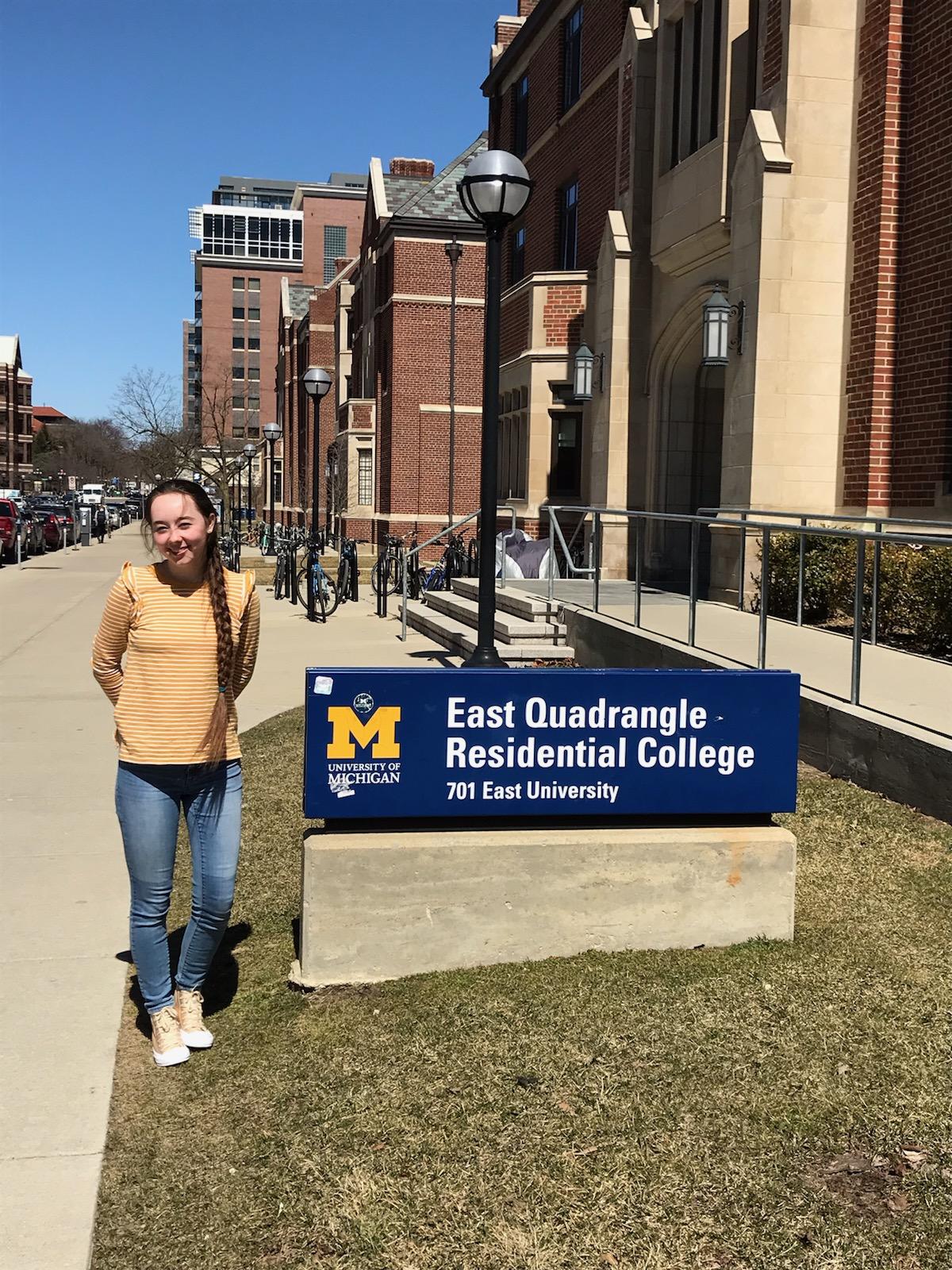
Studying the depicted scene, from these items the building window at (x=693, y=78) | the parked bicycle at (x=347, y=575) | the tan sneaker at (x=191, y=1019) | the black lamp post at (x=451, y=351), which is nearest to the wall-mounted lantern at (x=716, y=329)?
the building window at (x=693, y=78)

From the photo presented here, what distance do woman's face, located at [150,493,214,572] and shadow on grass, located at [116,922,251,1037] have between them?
169 cm

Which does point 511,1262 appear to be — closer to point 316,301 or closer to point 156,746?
point 156,746

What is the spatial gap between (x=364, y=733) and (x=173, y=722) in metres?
0.80

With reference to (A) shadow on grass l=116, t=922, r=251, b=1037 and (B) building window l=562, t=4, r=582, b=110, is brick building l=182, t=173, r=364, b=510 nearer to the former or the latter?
(B) building window l=562, t=4, r=582, b=110

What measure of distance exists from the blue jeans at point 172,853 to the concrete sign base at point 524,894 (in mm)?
446

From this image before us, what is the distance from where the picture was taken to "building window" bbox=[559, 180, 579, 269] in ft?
70.1

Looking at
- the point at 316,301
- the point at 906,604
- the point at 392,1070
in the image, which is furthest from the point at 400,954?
the point at 316,301

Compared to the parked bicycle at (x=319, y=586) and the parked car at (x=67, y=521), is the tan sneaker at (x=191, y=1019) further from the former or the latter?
the parked car at (x=67, y=521)

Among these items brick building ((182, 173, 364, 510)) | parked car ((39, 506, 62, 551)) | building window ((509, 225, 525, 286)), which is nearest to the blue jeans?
building window ((509, 225, 525, 286))

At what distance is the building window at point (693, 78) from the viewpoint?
14.5 meters

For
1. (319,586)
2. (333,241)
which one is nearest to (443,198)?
(319,586)

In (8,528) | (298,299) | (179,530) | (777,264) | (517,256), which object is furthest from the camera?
(298,299)

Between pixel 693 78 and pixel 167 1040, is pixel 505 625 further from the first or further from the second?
pixel 693 78

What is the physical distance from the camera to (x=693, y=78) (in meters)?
15.3
